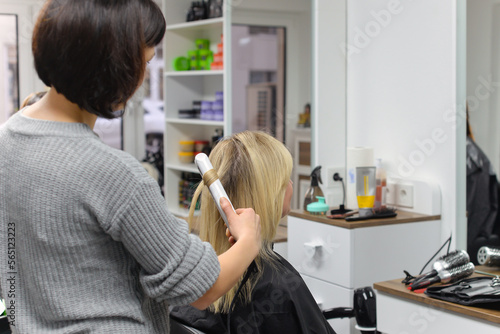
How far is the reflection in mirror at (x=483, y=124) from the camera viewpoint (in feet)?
7.33

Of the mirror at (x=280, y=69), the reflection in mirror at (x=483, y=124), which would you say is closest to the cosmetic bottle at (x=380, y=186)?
the reflection in mirror at (x=483, y=124)

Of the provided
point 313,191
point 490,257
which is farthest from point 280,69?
point 490,257

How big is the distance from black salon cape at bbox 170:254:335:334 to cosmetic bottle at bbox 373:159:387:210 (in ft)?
3.57

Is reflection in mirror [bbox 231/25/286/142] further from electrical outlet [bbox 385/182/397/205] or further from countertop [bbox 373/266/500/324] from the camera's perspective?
countertop [bbox 373/266/500/324]

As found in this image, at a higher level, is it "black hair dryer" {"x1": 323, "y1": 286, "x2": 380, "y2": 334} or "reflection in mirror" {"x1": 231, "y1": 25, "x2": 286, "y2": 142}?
"reflection in mirror" {"x1": 231, "y1": 25, "x2": 286, "y2": 142}

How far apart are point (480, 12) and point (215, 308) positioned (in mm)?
1585

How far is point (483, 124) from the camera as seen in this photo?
2301 millimetres

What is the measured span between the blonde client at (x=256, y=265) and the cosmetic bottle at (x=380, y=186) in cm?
110

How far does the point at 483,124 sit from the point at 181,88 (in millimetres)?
2003

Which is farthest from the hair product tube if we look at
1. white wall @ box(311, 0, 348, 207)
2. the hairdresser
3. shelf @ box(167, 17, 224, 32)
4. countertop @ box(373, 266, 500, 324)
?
the hairdresser

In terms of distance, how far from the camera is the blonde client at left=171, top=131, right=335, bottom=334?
58.4 inches

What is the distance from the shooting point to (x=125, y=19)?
2.85ft

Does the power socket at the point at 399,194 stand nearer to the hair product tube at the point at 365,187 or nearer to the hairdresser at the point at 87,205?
the hair product tube at the point at 365,187

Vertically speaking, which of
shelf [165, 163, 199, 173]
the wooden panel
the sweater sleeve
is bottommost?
the wooden panel
